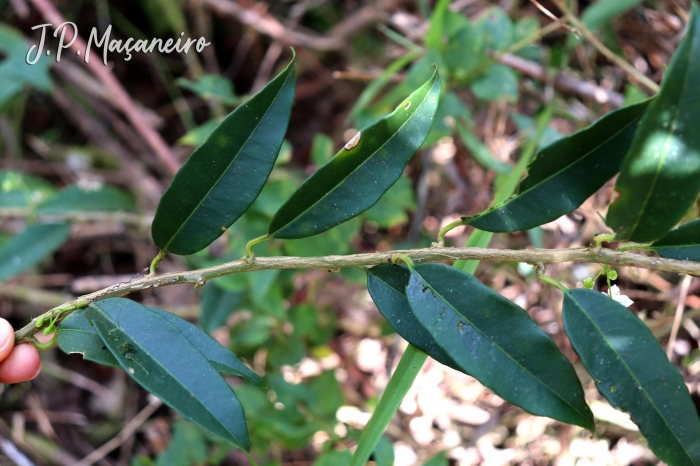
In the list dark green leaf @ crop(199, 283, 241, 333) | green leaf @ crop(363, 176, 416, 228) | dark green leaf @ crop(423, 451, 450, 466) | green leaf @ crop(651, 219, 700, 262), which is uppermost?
green leaf @ crop(651, 219, 700, 262)

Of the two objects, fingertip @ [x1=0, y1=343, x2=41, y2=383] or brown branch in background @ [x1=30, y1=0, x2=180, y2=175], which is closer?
fingertip @ [x1=0, y1=343, x2=41, y2=383]

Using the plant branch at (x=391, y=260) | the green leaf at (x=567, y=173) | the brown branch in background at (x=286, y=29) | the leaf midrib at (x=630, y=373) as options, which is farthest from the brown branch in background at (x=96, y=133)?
the leaf midrib at (x=630, y=373)

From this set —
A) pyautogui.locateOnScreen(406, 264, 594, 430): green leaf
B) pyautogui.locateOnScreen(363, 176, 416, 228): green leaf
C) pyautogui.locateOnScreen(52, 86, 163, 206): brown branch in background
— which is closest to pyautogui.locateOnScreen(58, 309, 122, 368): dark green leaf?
pyautogui.locateOnScreen(406, 264, 594, 430): green leaf

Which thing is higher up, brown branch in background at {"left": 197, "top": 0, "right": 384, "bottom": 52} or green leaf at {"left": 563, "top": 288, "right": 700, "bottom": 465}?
brown branch in background at {"left": 197, "top": 0, "right": 384, "bottom": 52}

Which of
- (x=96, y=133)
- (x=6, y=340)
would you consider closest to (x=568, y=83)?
(x=6, y=340)

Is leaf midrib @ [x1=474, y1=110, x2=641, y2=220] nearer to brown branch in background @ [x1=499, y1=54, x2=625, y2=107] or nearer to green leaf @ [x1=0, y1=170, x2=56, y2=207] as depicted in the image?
brown branch in background @ [x1=499, y1=54, x2=625, y2=107]

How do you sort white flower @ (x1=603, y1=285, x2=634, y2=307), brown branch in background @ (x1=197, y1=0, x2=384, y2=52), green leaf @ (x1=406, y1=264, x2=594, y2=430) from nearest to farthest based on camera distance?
green leaf @ (x1=406, y1=264, x2=594, y2=430)
white flower @ (x1=603, y1=285, x2=634, y2=307)
brown branch in background @ (x1=197, y1=0, x2=384, y2=52)

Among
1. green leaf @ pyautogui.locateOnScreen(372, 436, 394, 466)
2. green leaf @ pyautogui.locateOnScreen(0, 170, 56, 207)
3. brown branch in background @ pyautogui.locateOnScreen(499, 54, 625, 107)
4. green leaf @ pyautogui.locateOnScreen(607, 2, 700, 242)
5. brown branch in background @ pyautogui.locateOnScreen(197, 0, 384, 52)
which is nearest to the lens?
green leaf @ pyautogui.locateOnScreen(607, 2, 700, 242)

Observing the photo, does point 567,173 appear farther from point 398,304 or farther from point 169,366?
point 169,366
